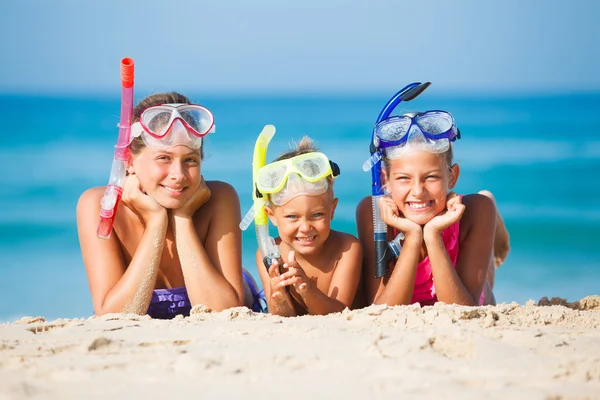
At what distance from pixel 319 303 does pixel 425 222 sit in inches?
29.2

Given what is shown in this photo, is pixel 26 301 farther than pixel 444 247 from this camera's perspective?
Yes

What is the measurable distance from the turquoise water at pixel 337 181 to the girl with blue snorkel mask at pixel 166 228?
0.28m

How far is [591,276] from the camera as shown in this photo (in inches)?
404

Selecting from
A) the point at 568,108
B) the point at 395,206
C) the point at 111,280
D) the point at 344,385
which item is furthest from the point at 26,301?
the point at 568,108

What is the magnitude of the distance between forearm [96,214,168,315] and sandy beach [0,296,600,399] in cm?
33

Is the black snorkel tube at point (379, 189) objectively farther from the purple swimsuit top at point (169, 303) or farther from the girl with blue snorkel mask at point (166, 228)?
the purple swimsuit top at point (169, 303)

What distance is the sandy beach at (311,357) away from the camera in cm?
320

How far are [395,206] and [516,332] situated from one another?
48.3 inches

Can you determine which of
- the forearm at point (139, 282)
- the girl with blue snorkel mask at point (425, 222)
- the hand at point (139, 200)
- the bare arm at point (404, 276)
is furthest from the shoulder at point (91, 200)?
the bare arm at point (404, 276)

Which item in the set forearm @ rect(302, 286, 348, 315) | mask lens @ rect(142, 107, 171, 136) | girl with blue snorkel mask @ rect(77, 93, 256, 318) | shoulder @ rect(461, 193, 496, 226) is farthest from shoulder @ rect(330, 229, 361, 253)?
mask lens @ rect(142, 107, 171, 136)

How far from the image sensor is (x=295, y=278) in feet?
15.1

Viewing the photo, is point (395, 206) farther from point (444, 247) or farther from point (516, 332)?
point (516, 332)

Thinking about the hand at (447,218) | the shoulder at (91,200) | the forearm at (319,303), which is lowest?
the forearm at (319,303)

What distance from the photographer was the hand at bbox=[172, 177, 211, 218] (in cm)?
502
